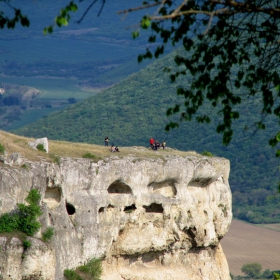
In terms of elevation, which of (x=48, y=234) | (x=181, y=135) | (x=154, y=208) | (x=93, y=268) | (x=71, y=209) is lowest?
(x=93, y=268)

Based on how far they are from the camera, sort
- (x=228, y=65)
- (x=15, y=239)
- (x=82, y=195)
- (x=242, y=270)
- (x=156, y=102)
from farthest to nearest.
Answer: (x=156, y=102) → (x=242, y=270) → (x=82, y=195) → (x=15, y=239) → (x=228, y=65)

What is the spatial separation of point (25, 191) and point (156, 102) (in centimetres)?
11037

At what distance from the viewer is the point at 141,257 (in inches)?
1718

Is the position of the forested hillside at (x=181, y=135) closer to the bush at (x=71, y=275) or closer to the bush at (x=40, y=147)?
the bush at (x=40, y=147)

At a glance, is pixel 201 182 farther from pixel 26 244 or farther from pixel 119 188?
pixel 26 244

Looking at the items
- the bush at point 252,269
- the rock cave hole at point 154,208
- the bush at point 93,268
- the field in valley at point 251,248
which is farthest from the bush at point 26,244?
the field in valley at point 251,248

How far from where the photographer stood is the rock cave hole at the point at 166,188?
142ft

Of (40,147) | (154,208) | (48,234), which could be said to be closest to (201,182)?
(154,208)

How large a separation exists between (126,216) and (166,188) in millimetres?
3618

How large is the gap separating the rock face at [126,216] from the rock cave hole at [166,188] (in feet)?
0.16

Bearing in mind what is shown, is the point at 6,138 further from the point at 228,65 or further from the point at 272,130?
the point at 272,130

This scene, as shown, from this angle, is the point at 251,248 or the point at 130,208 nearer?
the point at 130,208

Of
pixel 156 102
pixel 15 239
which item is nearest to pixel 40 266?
pixel 15 239

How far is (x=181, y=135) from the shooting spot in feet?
453
